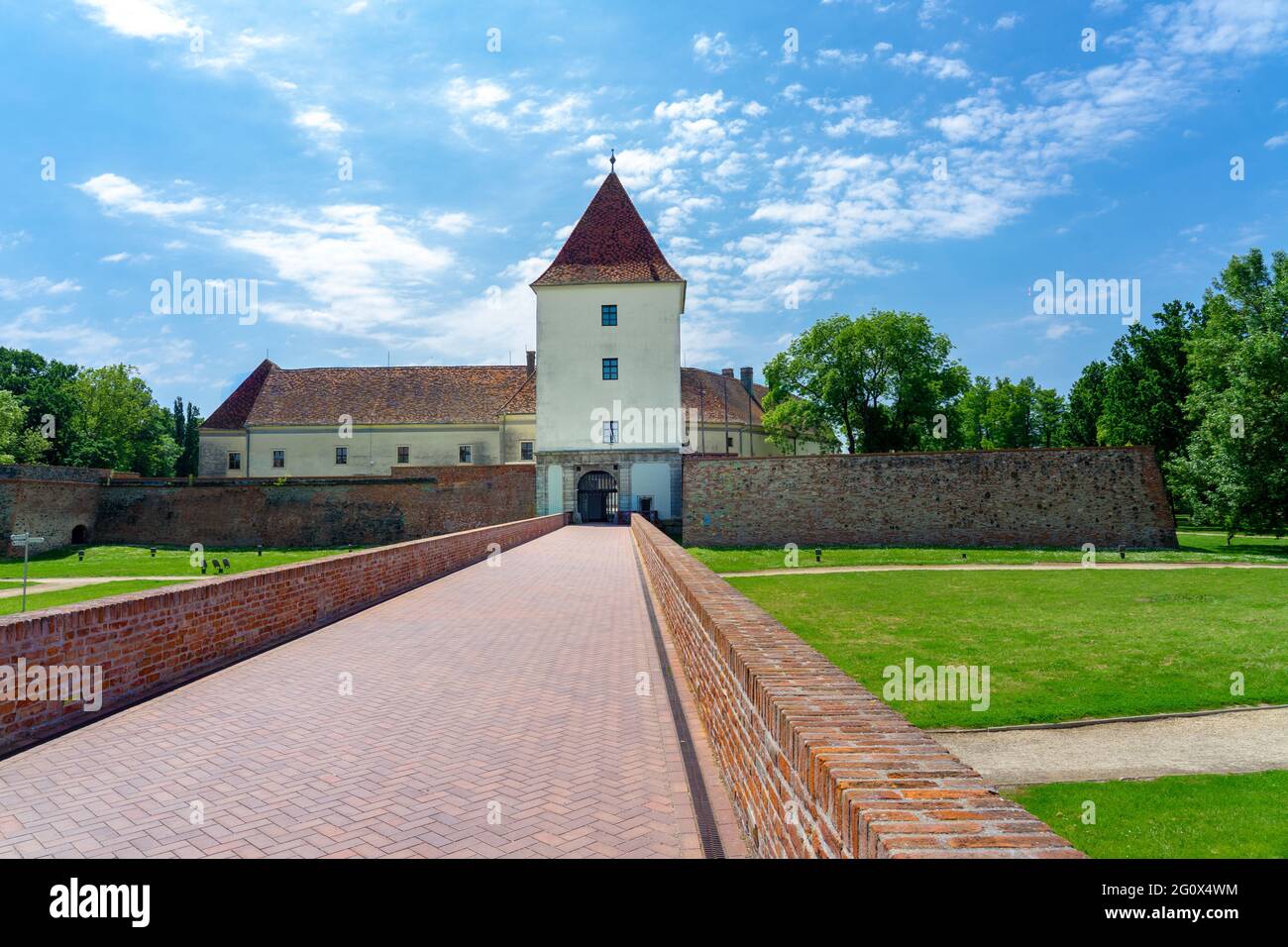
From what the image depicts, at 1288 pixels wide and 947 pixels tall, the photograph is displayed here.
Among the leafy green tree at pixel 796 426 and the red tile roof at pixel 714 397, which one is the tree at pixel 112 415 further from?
the leafy green tree at pixel 796 426

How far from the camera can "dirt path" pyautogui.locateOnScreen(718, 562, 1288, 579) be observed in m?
24.4

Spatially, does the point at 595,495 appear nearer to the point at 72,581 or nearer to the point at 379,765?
the point at 72,581

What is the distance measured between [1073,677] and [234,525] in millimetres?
41210

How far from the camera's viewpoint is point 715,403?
186ft

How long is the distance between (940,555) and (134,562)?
3464 cm

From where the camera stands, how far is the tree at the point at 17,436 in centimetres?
4753

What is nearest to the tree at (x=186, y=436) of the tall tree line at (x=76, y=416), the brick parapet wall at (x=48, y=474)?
the tall tree line at (x=76, y=416)

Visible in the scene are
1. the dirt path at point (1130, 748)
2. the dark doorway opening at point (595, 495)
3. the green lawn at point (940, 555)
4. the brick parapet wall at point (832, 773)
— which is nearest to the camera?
the brick parapet wall at point (832, 773)

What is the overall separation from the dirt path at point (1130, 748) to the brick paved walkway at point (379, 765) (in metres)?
3.85

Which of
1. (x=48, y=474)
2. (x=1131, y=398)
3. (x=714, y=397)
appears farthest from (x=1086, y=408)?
(x=48, y=474)

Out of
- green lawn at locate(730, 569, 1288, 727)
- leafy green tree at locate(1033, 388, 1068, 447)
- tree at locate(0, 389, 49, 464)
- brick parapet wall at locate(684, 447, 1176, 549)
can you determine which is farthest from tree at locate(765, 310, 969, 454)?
tree at locate(0, 389, 49, 464)

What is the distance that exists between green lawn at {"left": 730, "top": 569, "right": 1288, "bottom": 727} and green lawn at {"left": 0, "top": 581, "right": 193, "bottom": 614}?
1597 centimetres

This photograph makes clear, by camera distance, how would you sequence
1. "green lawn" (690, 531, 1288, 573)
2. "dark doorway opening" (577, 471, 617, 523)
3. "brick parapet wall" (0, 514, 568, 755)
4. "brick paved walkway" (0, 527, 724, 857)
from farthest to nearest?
1. "dark doorway opening" (577, 471, 617, 523)
2. "green lawn" (690, 531, 1288, 573)
3. "brick parapet wall" (0, 514, 568, 755)
4. "brick paved walkway" (0, 527, 724, 857)
